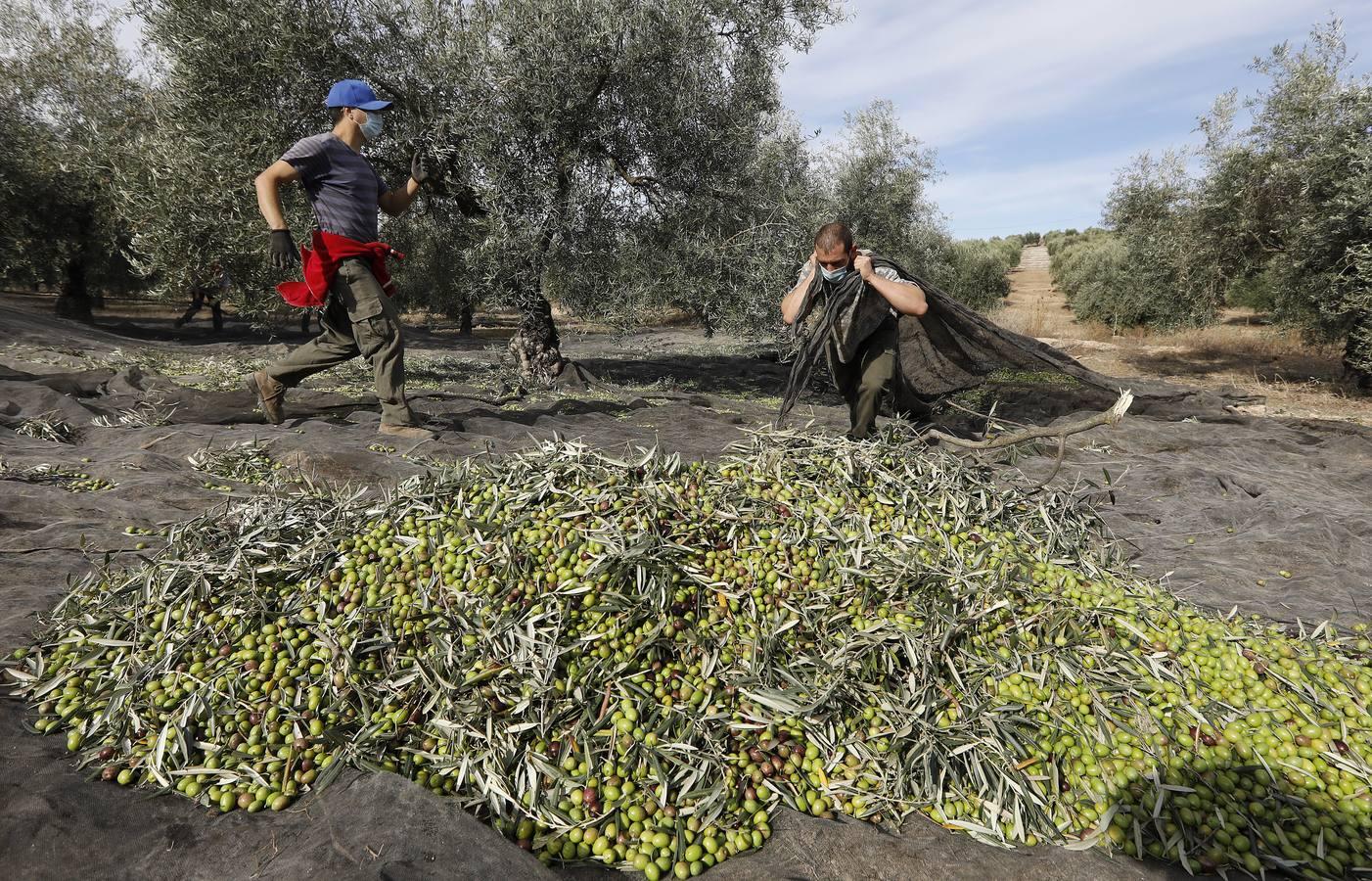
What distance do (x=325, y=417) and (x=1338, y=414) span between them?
50.3ft

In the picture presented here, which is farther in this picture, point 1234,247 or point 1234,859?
point 1234,247

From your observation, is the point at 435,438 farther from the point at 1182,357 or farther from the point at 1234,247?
the point at 1182,357

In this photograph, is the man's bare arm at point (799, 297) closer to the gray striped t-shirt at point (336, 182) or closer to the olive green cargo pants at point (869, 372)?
the olive green cargo pants at point (869, 372)

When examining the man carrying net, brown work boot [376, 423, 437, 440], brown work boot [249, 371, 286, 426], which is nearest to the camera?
the man carrying net

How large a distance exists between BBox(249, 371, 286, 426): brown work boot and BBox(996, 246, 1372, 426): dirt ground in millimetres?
13978

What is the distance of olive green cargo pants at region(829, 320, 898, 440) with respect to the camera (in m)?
5.56

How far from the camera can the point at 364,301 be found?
5.30 metres

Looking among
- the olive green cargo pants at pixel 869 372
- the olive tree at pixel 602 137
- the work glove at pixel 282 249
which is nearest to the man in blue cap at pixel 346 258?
the work glove at pixel 282 249

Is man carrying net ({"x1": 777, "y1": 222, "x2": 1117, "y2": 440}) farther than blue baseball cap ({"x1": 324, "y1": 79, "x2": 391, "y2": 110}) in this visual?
No

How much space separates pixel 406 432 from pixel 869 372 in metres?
3.94

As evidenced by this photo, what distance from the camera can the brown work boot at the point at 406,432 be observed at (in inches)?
213

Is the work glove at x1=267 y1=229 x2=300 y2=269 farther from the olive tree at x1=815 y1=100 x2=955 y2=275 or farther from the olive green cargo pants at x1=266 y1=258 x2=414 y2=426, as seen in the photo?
the olive tree at x1=815 y1=100 x2=955 y2=275

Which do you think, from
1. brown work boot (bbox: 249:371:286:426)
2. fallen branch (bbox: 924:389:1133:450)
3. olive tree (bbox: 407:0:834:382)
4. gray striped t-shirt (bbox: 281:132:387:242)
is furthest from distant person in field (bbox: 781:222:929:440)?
olive tree (bbox: 407:0:834:382)

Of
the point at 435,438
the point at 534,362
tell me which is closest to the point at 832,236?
the point at 435,438
